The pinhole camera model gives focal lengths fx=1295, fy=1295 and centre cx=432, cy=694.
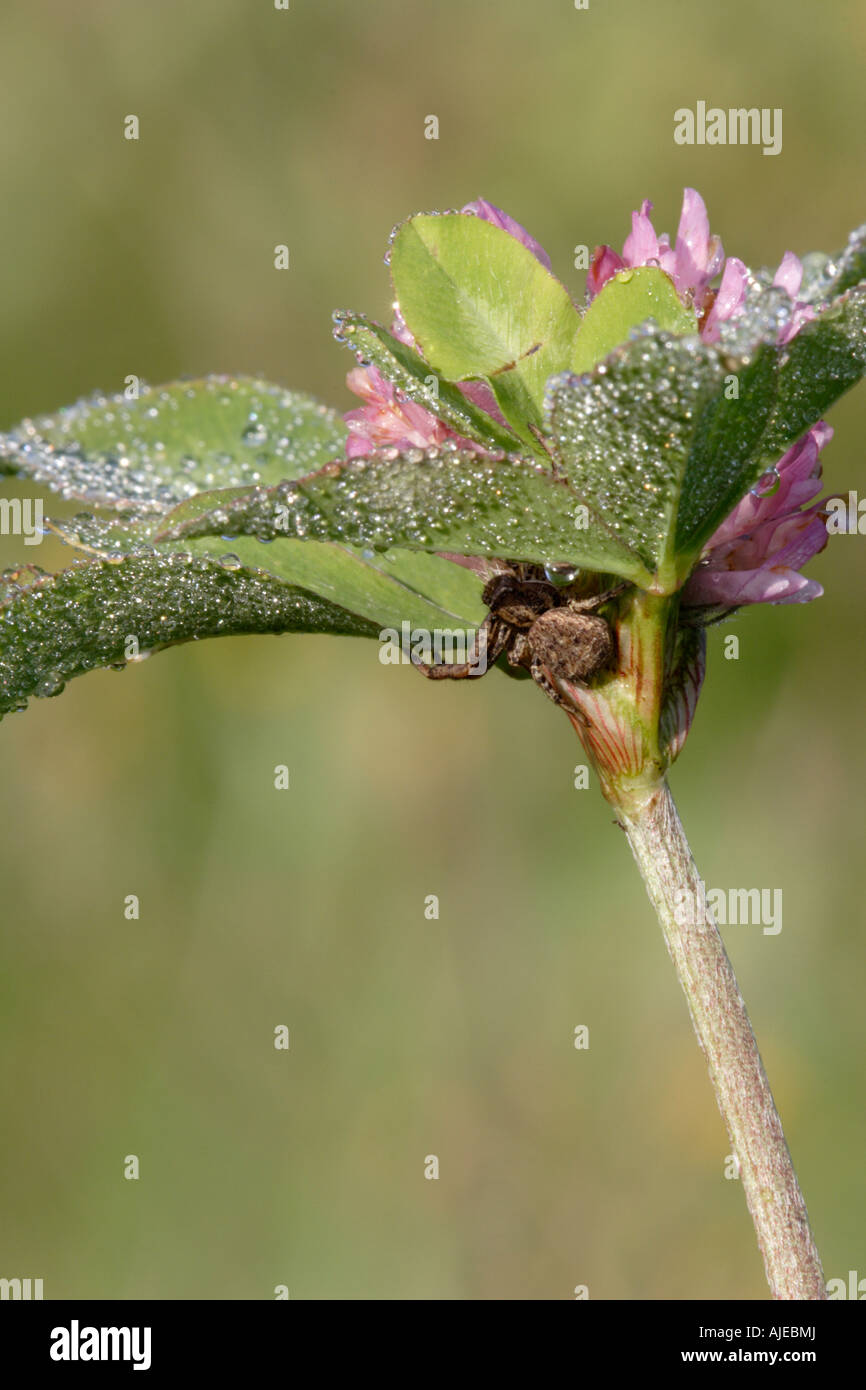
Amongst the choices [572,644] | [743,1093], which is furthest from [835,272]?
[743,1093]

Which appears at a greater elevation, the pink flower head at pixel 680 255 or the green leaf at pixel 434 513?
the pink flower head at pixel 680 255

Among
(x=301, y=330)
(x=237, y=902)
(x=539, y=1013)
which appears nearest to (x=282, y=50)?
(x=301, y=330)

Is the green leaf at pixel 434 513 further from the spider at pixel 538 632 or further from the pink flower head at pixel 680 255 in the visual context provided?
the pink flower head at pixel 680 255

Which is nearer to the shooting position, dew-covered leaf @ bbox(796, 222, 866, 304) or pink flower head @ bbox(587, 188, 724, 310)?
dew-covered leaf @ bbox(796, 222, 866, 304)

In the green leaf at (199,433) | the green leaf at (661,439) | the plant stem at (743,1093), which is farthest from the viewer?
the green leaf at (199,433)

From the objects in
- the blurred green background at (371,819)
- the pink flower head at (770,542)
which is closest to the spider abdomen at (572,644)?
the pink flower head at (770,542)

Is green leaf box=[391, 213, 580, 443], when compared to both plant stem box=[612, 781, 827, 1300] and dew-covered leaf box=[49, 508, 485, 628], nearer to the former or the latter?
dew-covered leaf box=[49, 508, 485, 628]

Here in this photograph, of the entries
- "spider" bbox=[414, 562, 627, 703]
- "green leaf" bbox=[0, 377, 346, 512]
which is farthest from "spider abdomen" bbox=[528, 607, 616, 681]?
"green leaf" bbox=[0, 377, 346, 512]
